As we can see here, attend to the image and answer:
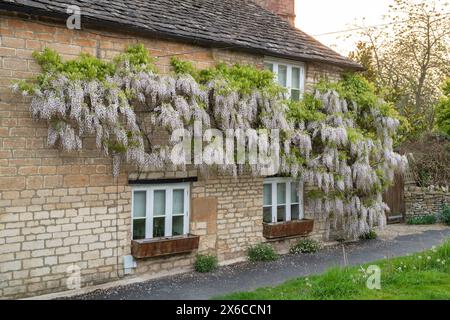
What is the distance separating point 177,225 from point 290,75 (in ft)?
14.7

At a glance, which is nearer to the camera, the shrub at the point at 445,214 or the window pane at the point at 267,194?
the window pane at the point at 267,194

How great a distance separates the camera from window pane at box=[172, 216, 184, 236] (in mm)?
8641

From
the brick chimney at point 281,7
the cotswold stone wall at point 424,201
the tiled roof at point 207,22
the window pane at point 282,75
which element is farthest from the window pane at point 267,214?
the cotswold stone wall at point 424,201

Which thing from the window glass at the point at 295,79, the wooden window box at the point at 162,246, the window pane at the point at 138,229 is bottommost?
the wooden window box at the point at 162,246

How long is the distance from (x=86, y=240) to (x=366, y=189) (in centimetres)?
668

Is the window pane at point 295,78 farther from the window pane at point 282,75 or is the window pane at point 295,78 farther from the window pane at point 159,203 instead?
the window pane at point 159,203

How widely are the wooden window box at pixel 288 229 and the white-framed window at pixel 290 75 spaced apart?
114 inches

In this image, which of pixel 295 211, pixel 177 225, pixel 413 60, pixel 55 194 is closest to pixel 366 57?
pixel 413 60

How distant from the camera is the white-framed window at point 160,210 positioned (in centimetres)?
820

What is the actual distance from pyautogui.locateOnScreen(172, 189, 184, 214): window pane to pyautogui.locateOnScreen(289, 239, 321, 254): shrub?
3055 millimetres

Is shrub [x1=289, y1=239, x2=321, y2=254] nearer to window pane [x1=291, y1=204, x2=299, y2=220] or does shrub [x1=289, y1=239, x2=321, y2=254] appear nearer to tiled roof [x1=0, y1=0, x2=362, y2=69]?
window pane [x1=291, y1=204, x2=299, y2=220]

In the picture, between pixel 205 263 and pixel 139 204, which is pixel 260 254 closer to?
pixel 205 263

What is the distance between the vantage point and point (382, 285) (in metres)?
6.60
